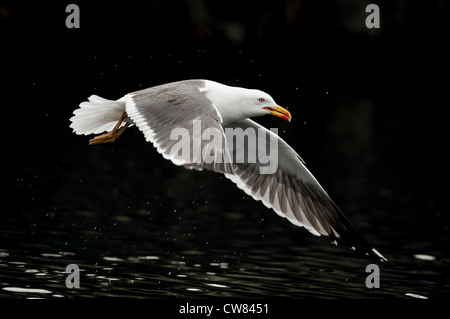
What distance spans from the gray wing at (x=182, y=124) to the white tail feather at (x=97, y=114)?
0.30m

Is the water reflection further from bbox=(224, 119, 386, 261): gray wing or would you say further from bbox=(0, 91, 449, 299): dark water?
bbox=(224, 119, 386, 261): gray wing

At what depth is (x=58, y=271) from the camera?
7.83m

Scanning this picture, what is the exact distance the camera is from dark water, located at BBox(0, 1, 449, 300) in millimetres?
8578

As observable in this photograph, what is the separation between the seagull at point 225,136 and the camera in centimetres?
597

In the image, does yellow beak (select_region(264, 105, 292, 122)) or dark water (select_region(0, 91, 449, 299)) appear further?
dark water (select_region(0, 91, 449, 299))

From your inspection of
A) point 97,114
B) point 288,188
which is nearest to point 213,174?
point 288,188

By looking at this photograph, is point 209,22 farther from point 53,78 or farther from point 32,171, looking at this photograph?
point 32,171

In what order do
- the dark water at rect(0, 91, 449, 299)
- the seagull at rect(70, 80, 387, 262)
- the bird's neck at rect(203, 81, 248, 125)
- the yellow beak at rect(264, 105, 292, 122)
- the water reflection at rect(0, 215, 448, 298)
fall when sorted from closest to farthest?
the seagull at rect(70, 80, 387, 262)
the bird's neck at rect(203, 81, 248, 125)
the yellow beak at rect(264, 105, 292, 122)
the water reflection at rect(0, 215, 448, 298)
the dark water at rect(0, 91, 449, 299)

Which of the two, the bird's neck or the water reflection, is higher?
the bird's neck

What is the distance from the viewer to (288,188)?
7.84 metres

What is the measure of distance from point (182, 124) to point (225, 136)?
1.78 feet

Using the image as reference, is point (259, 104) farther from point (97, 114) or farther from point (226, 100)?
point (97, 114)

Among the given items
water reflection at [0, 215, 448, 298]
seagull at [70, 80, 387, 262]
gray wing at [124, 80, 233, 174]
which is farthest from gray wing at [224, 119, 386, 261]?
gray wing at [124, 80, 233, 174]

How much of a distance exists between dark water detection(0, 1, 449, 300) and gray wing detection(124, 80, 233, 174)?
169 centimetres
